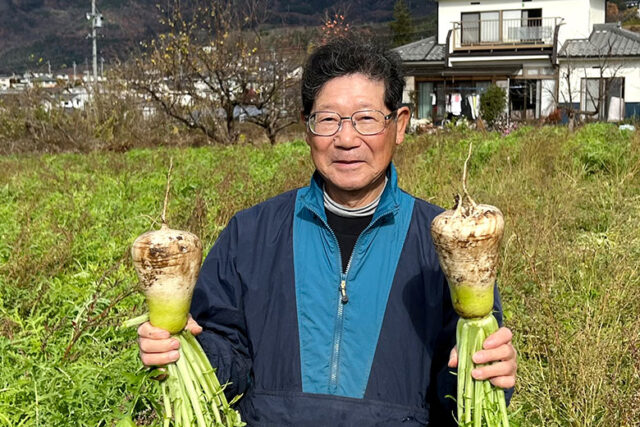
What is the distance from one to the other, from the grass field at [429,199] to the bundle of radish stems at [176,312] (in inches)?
3.8

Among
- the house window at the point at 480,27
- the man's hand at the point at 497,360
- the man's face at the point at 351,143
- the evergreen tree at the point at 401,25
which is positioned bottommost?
the man's hand at the point at 497,360

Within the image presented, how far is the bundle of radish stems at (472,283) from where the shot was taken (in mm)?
1637

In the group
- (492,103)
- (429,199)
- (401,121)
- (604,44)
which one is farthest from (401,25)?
(401,121)

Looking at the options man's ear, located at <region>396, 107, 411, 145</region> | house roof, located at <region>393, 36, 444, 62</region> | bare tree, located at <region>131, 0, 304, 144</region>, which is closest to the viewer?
man's ear, located at <region>396, 107, 411, 145</region>

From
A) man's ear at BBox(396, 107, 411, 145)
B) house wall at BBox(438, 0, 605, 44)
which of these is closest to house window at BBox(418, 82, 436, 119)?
house wall at BBox(438, 0, 605, 44)

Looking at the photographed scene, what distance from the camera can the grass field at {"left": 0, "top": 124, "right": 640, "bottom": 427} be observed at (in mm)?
2631

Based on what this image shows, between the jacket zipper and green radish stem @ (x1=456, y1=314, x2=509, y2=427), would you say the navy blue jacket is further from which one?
green radish stem @ (x1=456, y1=314, x2=509, y2=427)

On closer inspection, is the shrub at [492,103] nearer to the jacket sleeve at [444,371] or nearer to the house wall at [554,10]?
the house wall at [554,10]

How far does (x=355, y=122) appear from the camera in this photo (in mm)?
2152

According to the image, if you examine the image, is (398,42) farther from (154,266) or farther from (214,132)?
(154,266)

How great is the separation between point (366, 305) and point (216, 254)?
0.55 metres

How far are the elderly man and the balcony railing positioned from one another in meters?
28.7

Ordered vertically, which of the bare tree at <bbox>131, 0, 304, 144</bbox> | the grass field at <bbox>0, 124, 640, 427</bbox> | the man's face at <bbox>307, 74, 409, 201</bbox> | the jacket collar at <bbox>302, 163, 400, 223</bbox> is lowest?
the grass field at <bbox>0, 124, 640, 427</bbox>

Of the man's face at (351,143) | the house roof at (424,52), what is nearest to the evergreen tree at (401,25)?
the house roof at (424,52)
